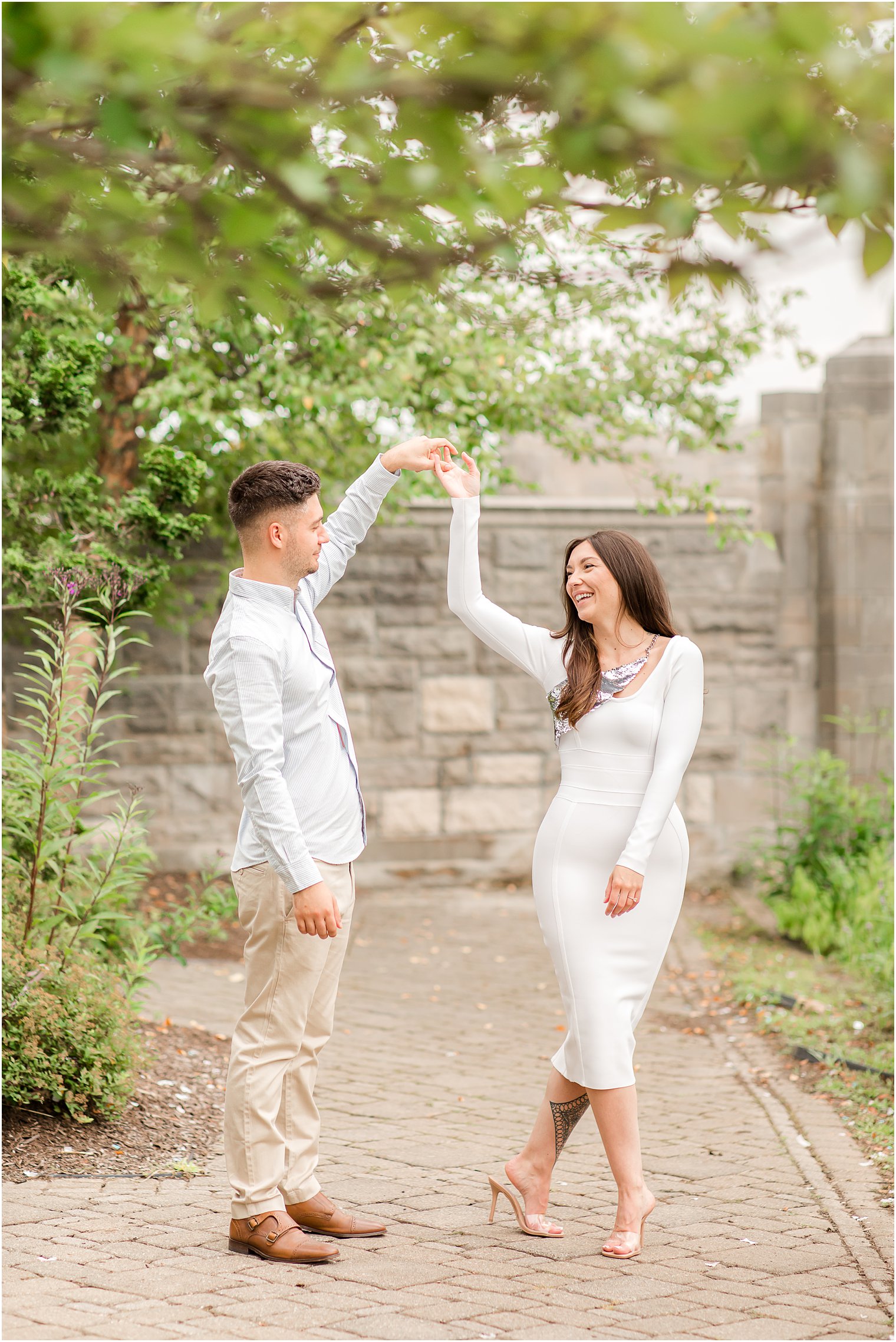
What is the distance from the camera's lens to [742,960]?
7434mm

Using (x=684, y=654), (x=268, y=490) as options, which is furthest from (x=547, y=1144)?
(x=268, y=490)

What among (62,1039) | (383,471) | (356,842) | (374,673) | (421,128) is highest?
(421,128)

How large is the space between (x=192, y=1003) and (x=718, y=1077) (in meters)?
2.50

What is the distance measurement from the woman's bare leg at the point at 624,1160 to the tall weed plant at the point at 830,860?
4.17 metres

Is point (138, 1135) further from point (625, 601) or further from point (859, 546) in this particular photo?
point (859, 546)

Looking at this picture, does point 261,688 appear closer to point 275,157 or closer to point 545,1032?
point 275,157

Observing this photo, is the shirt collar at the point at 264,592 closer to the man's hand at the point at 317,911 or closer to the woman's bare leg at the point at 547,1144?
the man's hand at the point at 317,911

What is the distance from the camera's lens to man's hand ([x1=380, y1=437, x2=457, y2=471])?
3.65 metres

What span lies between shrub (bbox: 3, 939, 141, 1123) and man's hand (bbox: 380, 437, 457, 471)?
2.00 metres

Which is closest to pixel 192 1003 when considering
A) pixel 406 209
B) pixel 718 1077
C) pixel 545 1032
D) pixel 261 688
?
pixel 545 1032

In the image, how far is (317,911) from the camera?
3.14m

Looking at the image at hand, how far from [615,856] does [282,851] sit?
90 centimetres

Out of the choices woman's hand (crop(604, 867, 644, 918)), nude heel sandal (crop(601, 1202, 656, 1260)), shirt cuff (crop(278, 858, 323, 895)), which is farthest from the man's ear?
nude heel sandal (crop(601, 1202, 656, 1260))

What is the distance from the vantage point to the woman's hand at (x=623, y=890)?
10.8ft
